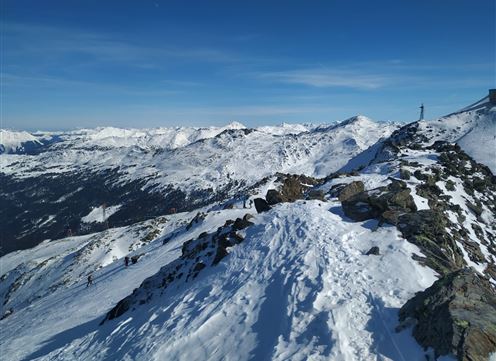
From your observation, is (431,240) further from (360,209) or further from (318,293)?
(318,293)

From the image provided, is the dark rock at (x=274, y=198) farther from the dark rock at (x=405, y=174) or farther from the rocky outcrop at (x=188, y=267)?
the dark rock at (x=405, y=174)

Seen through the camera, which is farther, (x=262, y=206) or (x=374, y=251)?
(x=262, y=206)

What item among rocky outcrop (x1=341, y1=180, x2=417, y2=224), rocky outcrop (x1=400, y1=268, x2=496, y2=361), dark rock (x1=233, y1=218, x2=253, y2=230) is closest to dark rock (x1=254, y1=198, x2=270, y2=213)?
dark rock (x1=233, y1=218, x2=253, y2=230)

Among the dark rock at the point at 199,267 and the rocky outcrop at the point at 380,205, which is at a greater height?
the rocky outcrop at the point at 380,205

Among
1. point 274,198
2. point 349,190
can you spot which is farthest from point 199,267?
point 349,190

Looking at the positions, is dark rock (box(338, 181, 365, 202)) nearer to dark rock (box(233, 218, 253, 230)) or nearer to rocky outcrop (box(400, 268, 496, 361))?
dark rock (box(233, 218, 253, 230))

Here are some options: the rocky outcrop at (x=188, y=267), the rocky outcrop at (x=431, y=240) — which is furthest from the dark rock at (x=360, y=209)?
the rocky outcrop at (x=188, y=267)
